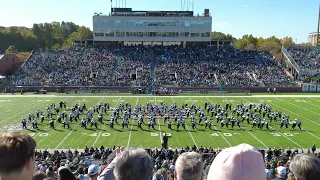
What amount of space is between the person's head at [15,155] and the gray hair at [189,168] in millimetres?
1143

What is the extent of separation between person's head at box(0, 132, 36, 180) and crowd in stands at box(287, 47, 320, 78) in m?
50.7

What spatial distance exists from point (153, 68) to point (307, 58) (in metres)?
24.9

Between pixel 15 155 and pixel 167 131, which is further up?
pixel 15 155

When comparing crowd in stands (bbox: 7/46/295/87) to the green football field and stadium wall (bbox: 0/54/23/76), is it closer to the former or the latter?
stadium wall (bbox: 0/54/23/76)

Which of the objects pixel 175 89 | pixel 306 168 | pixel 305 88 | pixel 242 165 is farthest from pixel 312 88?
pixel 242 165

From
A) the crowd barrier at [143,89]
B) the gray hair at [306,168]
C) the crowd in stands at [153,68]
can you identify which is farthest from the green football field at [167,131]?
the crowd in stands at [153,68]

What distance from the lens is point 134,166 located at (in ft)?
7.67

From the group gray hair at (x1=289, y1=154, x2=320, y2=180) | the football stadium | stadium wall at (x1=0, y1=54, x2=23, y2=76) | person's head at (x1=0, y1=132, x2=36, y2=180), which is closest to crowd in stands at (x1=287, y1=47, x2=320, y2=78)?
the football stadium

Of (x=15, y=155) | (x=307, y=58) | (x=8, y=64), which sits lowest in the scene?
(x=15, y=155)

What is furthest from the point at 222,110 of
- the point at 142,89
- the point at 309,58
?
the point at 309,58

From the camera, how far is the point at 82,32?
101562mm

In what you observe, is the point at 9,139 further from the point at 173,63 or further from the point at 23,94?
the point at 173,63

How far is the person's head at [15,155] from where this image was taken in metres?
2.26

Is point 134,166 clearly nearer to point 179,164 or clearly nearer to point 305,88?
point 179,164
